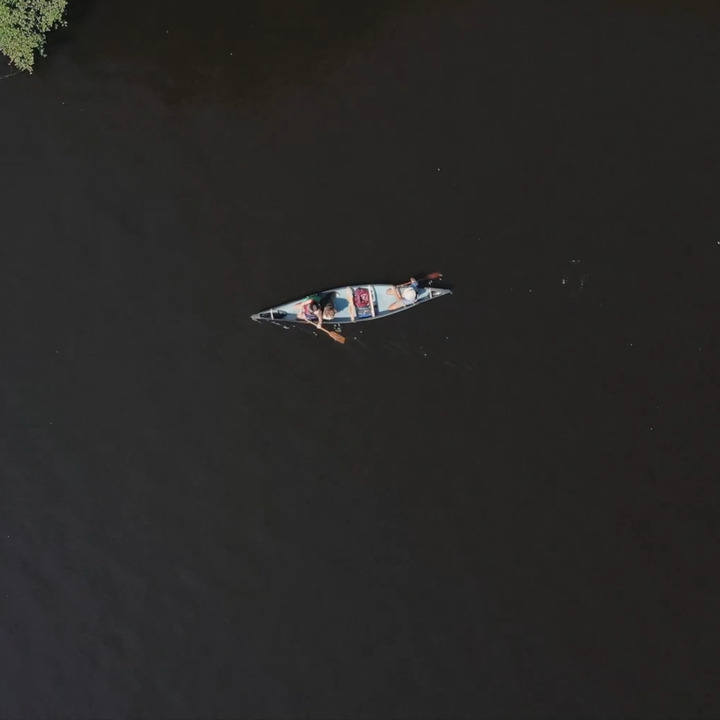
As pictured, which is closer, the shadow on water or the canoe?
the canoe

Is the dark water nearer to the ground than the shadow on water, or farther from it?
nearer to the ground

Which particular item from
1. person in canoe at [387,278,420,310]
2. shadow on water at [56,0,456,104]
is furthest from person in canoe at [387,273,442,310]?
shadow on water at [56,0,456,104]

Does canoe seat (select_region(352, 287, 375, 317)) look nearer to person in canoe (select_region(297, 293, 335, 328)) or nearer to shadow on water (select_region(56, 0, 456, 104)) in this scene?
person in canoe (select_region(297, 293, 335, 328))

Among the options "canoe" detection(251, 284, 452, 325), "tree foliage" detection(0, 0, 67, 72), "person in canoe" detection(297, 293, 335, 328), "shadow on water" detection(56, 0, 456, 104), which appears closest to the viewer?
"tree foliage" detection(0, 0, 67, 72)

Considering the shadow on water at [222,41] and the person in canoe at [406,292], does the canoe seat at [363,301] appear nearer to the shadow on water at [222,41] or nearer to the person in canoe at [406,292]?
the person in canoe at [406,292]

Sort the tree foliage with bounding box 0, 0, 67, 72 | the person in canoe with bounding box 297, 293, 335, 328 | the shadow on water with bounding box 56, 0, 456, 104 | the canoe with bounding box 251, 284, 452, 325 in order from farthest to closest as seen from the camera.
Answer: the shadow on water with bounding box 56, 0, 456, 104 → the canoe with bounding box 251, 284, 452, 325 → the person in canoe with bounding box 297, 293, 335, 328 → the tree foliage with bounding box 0, 0, 67, 72

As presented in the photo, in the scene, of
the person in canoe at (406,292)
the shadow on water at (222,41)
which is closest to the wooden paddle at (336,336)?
the person in canoe at (406,292)

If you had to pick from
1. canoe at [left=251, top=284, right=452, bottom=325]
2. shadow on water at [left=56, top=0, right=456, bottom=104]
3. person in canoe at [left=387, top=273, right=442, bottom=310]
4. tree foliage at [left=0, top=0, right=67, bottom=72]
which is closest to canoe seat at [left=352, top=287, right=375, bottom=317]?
canoe at [left=251, top=284, right=452, bottom=325]
